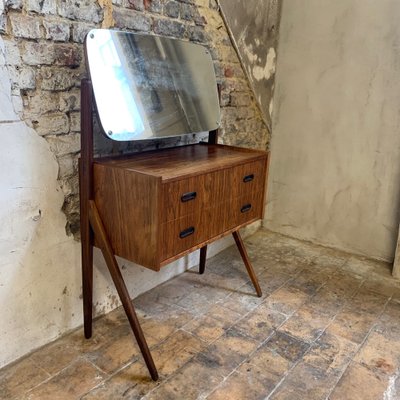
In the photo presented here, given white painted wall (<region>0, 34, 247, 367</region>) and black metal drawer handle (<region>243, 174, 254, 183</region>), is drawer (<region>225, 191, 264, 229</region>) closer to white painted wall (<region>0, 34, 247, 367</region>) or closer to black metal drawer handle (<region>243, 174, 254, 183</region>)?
black metal drawer handle (<region>243, 174, 254, 183</region>)

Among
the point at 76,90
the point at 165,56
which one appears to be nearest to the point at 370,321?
the point at 165,56

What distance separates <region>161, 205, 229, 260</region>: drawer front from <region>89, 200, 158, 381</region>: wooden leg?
0.73 ft

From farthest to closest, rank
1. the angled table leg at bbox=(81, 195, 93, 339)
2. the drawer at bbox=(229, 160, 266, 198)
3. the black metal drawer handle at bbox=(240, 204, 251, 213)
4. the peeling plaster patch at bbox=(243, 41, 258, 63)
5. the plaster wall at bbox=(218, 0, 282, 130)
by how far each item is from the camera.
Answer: the peeling plaster patch at bbox=(243, 41, 258, 63) < the plaster wall at bbox=(218, 0, 282, 130) < the black metal drawer handle at bbox=(240, 204, 251, 213) < the drawer at bbox=(229, 160, 266, 198) < the angled table leg at bbox=(81, 195, 93, 339)

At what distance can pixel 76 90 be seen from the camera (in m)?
1.58

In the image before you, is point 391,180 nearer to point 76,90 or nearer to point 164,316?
point 164,316

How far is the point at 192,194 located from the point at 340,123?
1.61 metres

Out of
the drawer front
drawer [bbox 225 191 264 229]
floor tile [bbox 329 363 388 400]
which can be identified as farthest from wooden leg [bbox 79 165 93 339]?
floor tile [bbox 329 363 388 400]

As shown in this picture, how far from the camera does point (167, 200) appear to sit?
139 centimetres

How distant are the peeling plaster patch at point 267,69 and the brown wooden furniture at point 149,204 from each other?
112 cm

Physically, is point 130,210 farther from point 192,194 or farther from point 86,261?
point 86,261

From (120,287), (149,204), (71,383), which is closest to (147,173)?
(149,204)

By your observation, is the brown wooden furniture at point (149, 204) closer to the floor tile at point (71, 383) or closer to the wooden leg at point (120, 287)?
the wooden leg at point (120, 287)

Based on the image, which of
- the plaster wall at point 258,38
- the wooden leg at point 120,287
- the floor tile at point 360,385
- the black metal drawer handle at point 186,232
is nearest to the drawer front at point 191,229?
the black metal drawer handle at point 186,232

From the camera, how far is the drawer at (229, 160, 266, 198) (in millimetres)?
1732
